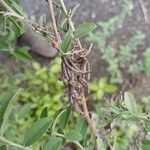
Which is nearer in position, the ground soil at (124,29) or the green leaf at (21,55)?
the green leaf at (21,55)

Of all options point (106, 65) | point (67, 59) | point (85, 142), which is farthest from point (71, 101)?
point (106, 65)

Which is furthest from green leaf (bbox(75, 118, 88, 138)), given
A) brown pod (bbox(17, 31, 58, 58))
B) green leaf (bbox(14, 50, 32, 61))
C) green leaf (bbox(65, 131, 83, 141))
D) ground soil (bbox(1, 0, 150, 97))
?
ground soil (bbox(1, 0, 150, 97))

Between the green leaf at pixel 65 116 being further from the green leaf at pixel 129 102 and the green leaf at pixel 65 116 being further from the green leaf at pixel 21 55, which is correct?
the green leaf at pixel 21 55

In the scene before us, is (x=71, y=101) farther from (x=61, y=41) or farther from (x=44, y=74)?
(x=44, y=74)

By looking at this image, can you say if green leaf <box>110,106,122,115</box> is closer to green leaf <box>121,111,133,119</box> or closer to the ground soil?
green leaf <box>121,111,133,119</box>

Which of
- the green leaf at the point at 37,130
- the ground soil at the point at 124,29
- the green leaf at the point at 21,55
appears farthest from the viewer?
the ground soil at the point at 124,29

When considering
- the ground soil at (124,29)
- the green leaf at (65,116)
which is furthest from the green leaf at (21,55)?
the ground soil at (124,29)

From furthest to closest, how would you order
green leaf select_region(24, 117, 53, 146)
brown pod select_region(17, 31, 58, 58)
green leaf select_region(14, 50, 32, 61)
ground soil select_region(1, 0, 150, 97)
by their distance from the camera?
ground soil select_region(1, 0, 150, 97) → brown pod select_region(17, 31, 58, 58) → green leaf select_region(14, 50, 32, 61) → green leaf select_region(24, 117, 53, 146)
